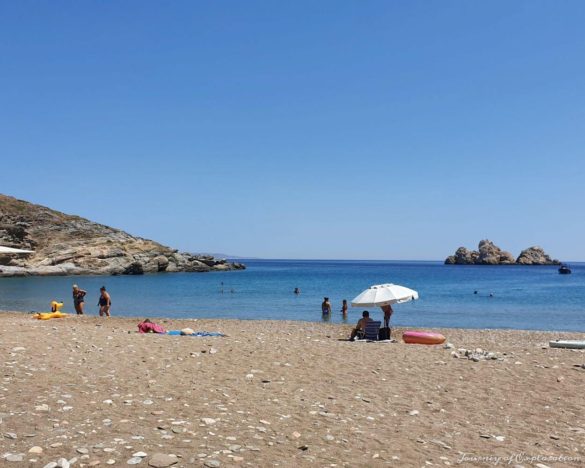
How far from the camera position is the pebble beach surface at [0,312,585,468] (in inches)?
248

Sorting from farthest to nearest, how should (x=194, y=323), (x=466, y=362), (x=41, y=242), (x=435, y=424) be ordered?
1. (x=41, y=242)
2. (x=194, y=323)
3. (x=466, y=362)
4. (x=435, y=424)

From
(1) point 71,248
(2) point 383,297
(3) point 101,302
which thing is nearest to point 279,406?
(2) point 383,297

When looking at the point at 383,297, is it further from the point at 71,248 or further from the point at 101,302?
the point at 71,248

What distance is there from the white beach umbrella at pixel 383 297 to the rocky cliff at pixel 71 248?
8897 cm

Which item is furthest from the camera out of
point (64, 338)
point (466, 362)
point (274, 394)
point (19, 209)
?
point (19, 209)

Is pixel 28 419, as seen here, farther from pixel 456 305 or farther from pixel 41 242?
pixel 41 242

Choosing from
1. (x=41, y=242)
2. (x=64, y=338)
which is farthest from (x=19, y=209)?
(x=64, y=338)

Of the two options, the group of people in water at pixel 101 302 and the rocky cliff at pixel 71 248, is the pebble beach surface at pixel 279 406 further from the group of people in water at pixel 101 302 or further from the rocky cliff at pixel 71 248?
the rocky cliff at pixel 71 248

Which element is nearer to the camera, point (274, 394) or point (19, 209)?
point (274, 394)

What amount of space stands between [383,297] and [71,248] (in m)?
101

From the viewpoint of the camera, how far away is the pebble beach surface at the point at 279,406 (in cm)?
630

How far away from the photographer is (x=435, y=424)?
310 inches

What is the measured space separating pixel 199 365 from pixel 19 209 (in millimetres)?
127129

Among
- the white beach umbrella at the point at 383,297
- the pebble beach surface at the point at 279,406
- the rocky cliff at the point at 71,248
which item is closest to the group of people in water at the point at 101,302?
the pebble beach surface at the point at 279,406
